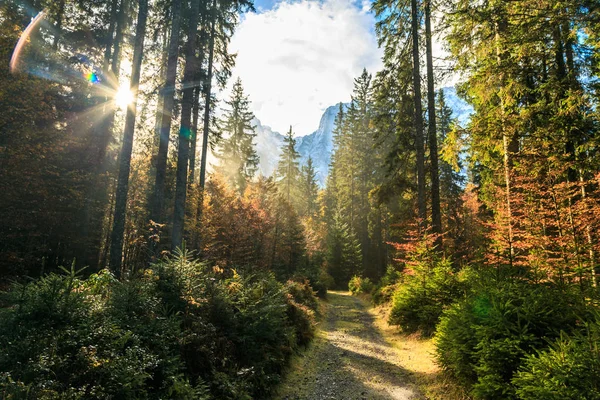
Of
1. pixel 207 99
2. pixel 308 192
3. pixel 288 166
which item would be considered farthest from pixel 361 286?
pixel 308 192

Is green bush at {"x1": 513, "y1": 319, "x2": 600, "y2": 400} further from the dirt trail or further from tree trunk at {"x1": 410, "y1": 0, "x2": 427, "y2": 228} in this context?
tree trunk at {"x1": 410, "y1": 0, "x2": 427, "y2": 228}

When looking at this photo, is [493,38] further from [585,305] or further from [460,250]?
[460,250]

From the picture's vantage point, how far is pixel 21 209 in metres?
11.8

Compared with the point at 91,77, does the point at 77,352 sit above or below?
below

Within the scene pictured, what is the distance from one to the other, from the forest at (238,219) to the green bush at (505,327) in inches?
1.4

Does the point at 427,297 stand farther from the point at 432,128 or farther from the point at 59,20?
the point at 59,20

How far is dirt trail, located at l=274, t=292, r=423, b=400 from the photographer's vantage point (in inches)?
244

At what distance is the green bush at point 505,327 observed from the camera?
15.3 feet

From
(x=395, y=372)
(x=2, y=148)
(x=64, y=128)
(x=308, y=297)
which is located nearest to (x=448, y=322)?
(x=395, y=372)

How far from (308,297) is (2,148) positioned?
13.6 meters

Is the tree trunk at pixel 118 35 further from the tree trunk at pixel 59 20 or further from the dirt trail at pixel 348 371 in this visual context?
the dirt trail at pixel 348 371

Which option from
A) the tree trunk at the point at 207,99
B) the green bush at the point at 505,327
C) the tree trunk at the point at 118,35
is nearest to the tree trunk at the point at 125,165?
the tree trunk at the point at 118,35

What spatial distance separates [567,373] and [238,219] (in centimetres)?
1652

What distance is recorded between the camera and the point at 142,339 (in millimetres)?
4605
